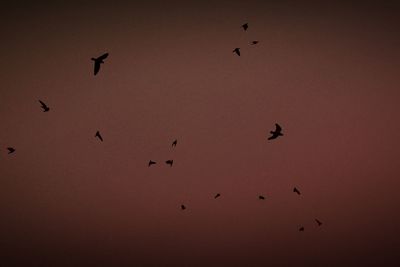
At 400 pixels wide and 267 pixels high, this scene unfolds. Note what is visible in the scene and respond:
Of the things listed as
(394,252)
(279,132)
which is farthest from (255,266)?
(279,132)

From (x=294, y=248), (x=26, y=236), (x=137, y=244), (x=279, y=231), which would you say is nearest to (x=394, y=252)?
(x=294, y=248)

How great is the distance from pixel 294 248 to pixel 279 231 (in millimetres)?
931

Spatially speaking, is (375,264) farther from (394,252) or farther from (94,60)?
(94,60)

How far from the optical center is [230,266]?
1038 centimetres

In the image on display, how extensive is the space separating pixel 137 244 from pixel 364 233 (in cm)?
653

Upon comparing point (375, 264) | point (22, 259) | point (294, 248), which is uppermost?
point (22, 259)

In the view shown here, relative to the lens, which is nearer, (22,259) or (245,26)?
(245,26)

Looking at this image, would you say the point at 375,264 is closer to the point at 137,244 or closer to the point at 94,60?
the point at 137,244

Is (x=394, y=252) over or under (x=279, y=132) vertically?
under

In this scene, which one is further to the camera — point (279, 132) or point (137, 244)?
point (137, 244)

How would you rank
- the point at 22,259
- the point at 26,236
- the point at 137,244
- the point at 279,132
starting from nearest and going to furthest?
1. the point at 279,132
2. the point at 26,236
3. the point at 22,259
4. the point at 137,244

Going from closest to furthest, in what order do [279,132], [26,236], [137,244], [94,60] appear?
[94,60] → [279,132] → [26,236] → [137,244]

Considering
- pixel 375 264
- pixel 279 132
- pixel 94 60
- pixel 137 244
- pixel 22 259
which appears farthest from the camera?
pixel 375 264

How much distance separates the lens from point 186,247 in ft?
31.2
